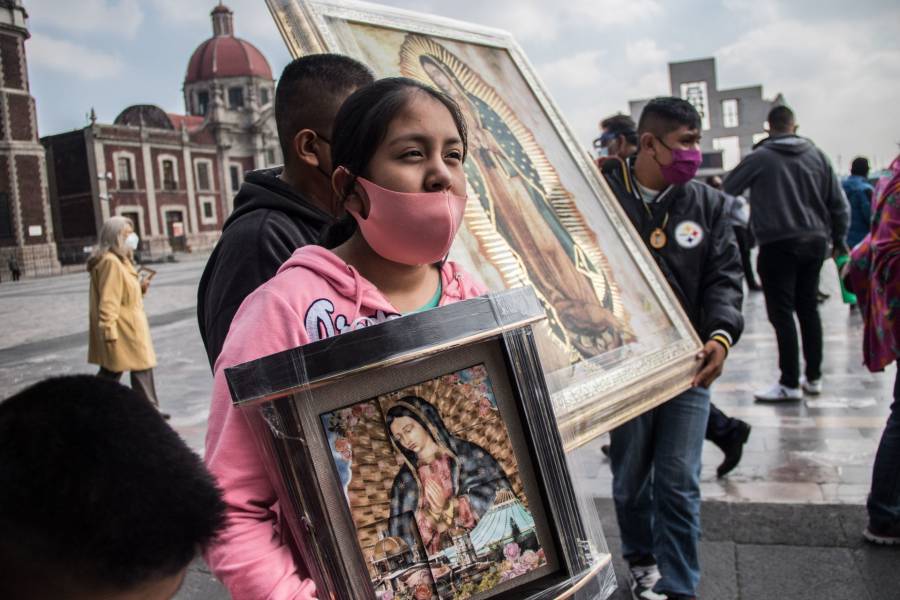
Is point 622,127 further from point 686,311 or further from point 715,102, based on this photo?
point 715,102

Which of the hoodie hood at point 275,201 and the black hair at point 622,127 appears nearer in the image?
the hoodie hood at point 275,201

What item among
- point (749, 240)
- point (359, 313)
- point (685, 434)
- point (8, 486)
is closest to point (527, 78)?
point (685, 434)

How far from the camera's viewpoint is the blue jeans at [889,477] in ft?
11.0

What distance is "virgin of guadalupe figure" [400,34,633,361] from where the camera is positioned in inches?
87.3

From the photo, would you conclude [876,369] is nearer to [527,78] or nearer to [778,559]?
[778,559]

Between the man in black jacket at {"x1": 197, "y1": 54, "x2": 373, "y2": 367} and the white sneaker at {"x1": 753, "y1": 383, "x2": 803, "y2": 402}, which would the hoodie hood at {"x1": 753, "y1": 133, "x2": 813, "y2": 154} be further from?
the man in black jacket at {"x1": 197, "y1": 54, "x2": 373, "y2": 367}

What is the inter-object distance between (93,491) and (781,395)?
20.0 ft

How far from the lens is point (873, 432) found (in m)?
5.12

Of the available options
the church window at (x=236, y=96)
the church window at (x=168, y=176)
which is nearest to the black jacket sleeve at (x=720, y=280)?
the church window at (x=168, y=176)

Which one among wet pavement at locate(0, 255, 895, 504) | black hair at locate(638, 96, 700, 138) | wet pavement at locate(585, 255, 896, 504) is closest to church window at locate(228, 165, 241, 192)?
wet pavement at locate(0, 255, 895, 504)

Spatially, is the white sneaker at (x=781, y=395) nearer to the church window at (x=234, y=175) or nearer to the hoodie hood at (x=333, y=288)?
the hoodie hood at (x=333, y=288)

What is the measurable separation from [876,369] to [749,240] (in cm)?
913

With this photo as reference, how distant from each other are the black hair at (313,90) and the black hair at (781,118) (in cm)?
530

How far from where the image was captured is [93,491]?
0.76 meters
